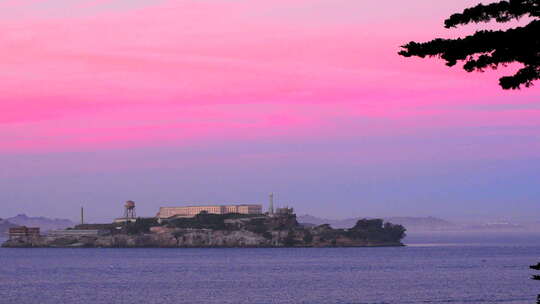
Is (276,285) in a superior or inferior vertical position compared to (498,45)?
inferior

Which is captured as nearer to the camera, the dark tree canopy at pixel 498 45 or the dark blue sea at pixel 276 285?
the dark tree canopy at pixel 498 45

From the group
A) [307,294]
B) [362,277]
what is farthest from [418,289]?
[362,277]

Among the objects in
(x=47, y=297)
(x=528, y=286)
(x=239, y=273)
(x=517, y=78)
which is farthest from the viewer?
(x=239, y=273)

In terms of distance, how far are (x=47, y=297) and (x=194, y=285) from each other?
2567 cm

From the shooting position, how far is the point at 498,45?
2161 centimetres

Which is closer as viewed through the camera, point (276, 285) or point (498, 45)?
point (498, 45)

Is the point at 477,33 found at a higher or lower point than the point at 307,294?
higher

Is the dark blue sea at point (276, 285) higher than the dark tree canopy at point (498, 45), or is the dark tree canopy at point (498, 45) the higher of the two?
the dark tree canopy at point (498, 45)

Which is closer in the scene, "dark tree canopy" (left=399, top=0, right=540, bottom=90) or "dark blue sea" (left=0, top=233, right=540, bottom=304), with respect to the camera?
"dark tree canopy" (left=399, top=0, right=540, bottom=90)

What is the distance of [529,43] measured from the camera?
21547mm

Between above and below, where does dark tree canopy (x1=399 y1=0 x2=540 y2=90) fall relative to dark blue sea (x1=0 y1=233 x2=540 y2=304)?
above

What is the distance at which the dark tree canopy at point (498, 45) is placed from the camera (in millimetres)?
21547

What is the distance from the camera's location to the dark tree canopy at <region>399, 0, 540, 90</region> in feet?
70.7

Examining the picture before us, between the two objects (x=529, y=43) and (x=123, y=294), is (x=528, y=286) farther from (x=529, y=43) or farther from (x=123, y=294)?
(x=529, y=43)
